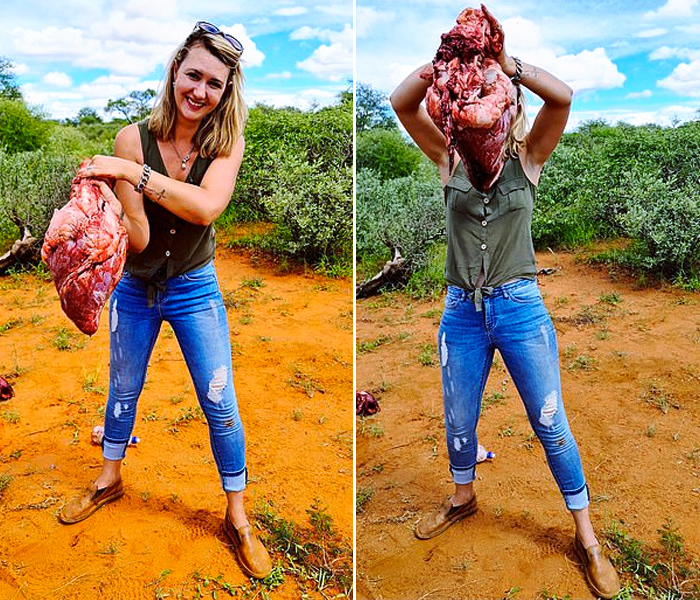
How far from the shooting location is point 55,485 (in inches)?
131

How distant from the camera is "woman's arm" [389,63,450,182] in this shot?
2.29 metres

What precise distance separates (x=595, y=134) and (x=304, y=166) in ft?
25.1

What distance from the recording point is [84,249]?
1799 mm

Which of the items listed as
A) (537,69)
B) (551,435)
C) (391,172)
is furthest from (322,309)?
(391,172)

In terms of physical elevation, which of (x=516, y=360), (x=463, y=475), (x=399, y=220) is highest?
(x=399, y=220)

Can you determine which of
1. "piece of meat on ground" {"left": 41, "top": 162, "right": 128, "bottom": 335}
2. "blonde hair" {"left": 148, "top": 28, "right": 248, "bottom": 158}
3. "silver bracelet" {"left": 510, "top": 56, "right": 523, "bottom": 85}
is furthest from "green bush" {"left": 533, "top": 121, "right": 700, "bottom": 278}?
"piece of meat on ground" {"left": 41, "top": 162, "right": 128, "bottom": 335}

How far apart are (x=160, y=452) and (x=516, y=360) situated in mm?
2086

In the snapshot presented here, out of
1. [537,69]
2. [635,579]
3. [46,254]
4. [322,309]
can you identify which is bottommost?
[635,579]

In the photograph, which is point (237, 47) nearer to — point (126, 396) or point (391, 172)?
point (126, 396)

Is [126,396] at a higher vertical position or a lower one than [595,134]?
lower

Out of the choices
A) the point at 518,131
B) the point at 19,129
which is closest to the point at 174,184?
the point at 518,131

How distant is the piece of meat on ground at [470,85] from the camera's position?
1858 millimetres

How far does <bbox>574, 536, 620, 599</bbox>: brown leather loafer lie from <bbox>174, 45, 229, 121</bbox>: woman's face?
2.19 meters

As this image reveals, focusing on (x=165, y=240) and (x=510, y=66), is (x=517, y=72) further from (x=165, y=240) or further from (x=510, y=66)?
(x=165, y=240)
